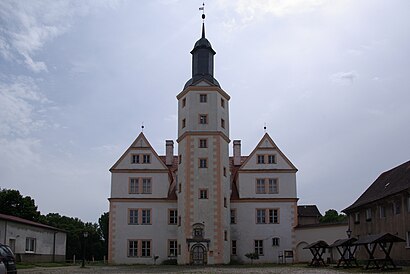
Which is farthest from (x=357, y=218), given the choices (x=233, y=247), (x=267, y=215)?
(x=233, y=247)

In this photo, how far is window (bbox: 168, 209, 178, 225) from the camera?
51594mm

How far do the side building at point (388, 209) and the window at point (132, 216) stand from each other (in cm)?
1907

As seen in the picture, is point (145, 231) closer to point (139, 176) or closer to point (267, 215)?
point (139, 176)

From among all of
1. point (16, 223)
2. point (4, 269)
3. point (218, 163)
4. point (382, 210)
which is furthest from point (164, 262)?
point (4, 269)

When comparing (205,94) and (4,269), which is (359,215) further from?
(4,269)

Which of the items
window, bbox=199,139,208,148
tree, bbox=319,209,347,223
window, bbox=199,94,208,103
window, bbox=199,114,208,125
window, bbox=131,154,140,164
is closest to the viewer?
window, bbox=199,139,208,148

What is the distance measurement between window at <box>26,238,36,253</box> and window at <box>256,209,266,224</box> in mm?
20075

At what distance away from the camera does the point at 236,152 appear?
5781cm

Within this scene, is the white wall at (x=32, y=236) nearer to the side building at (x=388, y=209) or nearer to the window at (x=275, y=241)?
the window at (x=275, y=241)

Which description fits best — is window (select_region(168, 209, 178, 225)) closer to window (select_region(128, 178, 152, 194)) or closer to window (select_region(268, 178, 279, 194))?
window (select_region(128, 178, 152, 194))

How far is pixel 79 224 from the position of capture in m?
81.9

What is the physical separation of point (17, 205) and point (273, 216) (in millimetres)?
30255

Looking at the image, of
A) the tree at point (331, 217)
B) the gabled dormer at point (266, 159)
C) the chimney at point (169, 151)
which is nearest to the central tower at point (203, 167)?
the gabled dormer at point (266, 159)

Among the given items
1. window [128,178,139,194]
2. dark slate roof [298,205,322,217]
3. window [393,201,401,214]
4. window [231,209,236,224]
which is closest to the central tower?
window [231,209,236,224]
